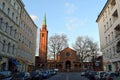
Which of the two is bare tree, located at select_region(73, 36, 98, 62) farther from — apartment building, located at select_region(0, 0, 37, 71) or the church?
apartment building, located at select_region(0, 0, 37, 71)

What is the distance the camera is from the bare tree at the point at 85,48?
234 ft

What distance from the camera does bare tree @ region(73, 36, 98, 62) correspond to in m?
71.2

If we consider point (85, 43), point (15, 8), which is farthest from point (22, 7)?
point (85, 43)

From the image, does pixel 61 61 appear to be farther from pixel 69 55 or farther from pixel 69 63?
pixel 69 55

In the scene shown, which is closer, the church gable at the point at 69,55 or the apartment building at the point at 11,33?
the apartment building at the point at 11,33

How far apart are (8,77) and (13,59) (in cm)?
1553

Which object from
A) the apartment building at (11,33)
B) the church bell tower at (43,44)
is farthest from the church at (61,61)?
the apartment building at (11,33)

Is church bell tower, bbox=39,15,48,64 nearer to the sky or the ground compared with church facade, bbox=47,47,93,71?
nearer to the sky

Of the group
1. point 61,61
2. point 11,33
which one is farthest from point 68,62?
point 11,33

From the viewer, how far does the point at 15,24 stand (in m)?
32.6

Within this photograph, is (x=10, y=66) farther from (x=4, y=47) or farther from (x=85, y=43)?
(x=85, y=43)

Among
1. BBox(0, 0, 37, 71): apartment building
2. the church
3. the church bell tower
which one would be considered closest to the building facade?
the church

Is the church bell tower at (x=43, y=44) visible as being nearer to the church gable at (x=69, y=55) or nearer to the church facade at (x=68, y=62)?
the church facade at (x=68, y=62)

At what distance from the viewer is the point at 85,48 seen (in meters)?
71.9
